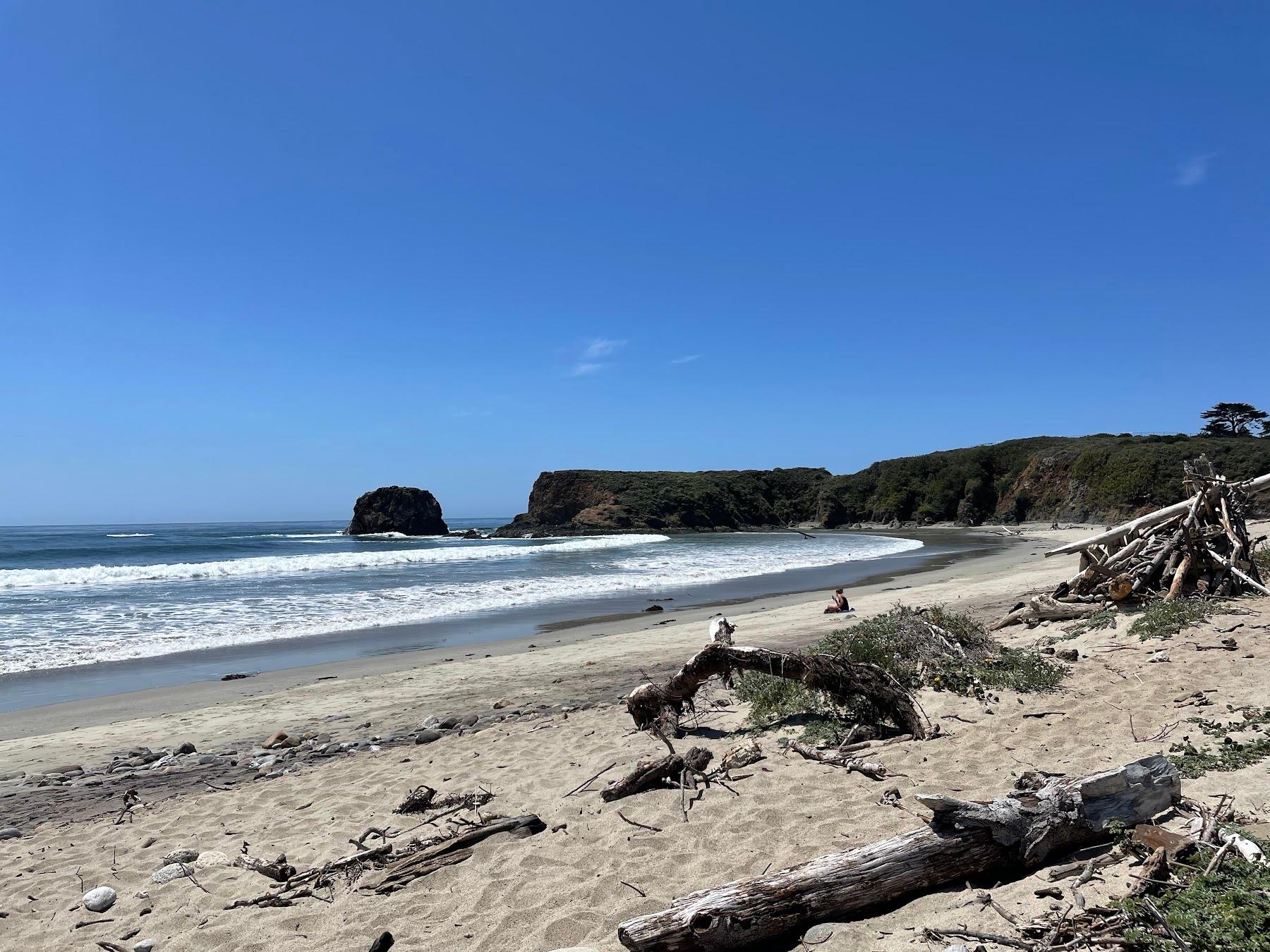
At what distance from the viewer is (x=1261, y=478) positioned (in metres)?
9.76

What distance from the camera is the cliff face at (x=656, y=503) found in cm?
8938

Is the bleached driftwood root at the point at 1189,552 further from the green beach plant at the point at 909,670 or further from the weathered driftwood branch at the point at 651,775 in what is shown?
the weathered driftwood branch at the point at 651,775

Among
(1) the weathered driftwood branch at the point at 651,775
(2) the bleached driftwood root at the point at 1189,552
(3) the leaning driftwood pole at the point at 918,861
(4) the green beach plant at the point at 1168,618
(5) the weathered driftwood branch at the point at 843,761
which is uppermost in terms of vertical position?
(2) the bleached driftwood root at the point at 1189,552

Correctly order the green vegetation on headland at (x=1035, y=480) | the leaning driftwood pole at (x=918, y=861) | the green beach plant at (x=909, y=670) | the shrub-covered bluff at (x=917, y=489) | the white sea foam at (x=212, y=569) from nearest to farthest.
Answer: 1. the leaning driftwood pole at (x=918, y=861)
2. the green beach plant at (x=909, y=670)
3. the white sea foam at (x=212, y=569)
4. the green vegetation on headland at (x=1035, y=480)
5. the shrub-covered bluff at (x=917, y=489)

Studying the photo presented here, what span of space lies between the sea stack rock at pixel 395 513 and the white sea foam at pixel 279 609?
58.0 meters

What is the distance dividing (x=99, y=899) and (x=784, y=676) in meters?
5.11

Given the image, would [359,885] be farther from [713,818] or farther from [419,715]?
[419,715]

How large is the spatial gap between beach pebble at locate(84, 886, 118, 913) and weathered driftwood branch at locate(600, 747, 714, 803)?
3.09 meters

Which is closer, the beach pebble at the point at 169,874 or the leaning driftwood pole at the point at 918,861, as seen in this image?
the leaning driftwood pole at the point at 918,861

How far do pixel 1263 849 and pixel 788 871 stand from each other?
6.51ft

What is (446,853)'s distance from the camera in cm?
457

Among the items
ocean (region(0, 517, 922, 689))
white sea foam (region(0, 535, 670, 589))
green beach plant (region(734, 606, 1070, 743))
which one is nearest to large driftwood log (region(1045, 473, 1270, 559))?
green beach plant (region(734, 606, 1070, 743))

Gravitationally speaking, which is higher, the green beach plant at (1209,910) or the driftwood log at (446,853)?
the green beach plant at (1209,910)

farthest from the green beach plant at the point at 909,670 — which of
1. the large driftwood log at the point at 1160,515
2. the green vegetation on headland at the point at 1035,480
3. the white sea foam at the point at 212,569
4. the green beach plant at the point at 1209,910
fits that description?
the green vegetation on headland at the point at 1035,480
